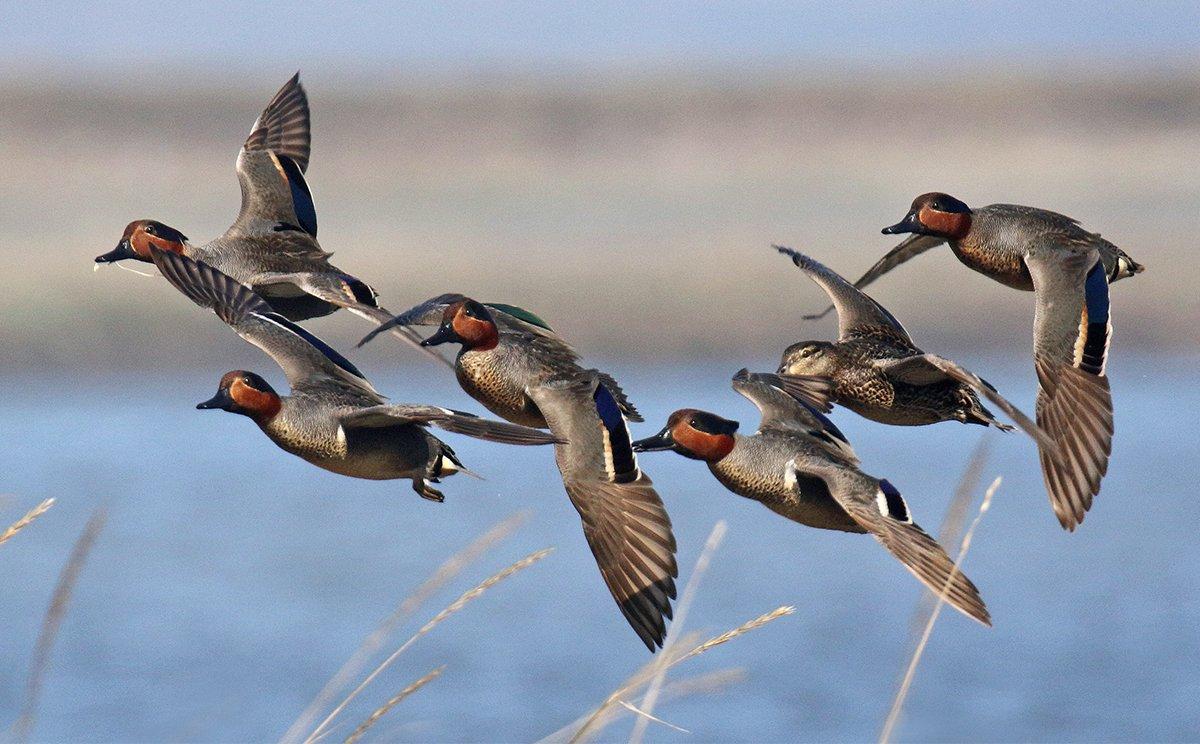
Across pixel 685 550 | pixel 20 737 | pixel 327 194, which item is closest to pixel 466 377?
pixel 20 737

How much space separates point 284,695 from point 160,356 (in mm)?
8975

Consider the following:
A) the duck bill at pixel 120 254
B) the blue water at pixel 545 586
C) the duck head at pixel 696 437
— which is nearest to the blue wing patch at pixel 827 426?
the duck head at pixel 696 437

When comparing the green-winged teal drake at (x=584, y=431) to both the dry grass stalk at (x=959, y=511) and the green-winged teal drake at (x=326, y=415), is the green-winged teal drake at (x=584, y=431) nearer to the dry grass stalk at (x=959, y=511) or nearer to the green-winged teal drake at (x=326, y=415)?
the green-winged teal drake at (x=326, y=415)

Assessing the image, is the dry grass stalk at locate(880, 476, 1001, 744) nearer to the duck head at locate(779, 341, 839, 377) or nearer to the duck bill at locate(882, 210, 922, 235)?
the duck head at locate(779, 341, 839, 377)

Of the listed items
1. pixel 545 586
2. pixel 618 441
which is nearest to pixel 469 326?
pixel 618 441

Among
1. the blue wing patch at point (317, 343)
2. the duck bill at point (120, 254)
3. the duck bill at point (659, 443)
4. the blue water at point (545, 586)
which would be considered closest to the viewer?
the duck bill at point (659, 443)

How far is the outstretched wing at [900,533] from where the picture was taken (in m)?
3.74

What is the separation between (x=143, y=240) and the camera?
5430mm

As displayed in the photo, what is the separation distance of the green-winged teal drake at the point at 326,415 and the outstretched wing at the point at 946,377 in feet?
3.02

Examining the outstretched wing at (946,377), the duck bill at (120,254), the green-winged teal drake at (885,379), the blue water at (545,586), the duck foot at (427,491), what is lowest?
the blue water at (545,586)

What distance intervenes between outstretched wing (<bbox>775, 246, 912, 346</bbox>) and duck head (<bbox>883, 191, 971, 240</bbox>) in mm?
199

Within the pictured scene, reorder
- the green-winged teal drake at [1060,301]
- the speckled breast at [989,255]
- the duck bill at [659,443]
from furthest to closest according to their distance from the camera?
the speckled breast at [989,255] < the duck bill at [659,443] < the green-winged teal drake at [1060,301]

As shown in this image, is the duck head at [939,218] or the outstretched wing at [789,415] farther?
the duck head at [939,218]

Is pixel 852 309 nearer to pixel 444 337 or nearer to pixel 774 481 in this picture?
pixel 774 481
